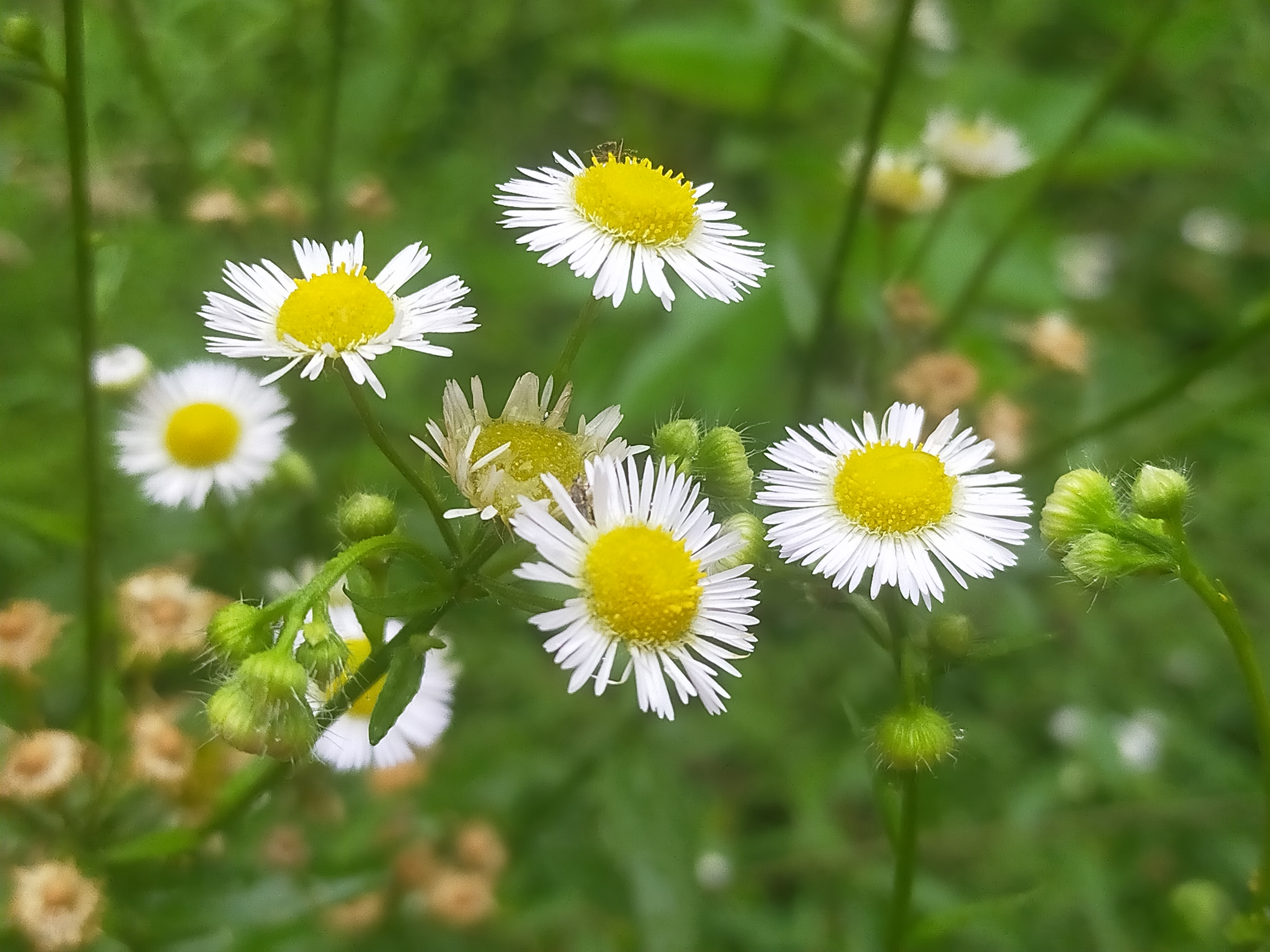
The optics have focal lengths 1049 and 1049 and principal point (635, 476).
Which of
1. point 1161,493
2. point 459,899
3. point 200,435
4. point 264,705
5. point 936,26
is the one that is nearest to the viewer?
point 264,705

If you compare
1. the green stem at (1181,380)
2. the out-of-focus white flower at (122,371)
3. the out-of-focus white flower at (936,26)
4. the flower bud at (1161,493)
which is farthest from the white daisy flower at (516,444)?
the out-of-focus white flower at (936,26)

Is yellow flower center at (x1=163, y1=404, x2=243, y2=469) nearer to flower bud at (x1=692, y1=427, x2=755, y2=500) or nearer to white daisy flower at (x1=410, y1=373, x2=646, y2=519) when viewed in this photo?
white daisy flower at (x1=410, y1=373, x2=646, y2=519)

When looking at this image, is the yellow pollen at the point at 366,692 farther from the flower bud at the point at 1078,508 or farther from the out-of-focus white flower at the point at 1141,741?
the out-of-focus white flower at the point at 1141,741

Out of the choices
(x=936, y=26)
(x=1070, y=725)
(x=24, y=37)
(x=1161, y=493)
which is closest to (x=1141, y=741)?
(x=1070, y=725)

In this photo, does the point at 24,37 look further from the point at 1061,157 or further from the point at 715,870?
the point at 715,870

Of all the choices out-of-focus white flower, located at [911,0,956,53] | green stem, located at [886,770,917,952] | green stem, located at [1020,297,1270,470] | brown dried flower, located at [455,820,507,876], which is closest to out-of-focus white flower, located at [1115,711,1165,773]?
green stem, located at [1020,297,1270,470]

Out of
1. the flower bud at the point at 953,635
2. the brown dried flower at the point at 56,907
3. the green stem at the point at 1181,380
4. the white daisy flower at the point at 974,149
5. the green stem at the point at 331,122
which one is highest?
the white daisy flower at the point at 974,149
